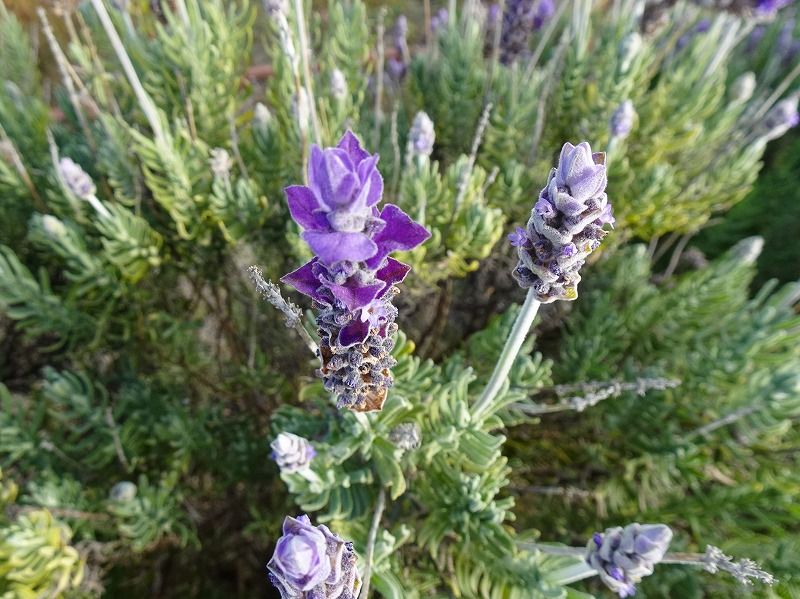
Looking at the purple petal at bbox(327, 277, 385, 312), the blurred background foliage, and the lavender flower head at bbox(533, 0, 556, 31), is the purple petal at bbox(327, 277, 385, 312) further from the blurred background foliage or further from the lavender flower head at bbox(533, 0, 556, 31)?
the lavender flower head at bbox(533, 0, 556, 31)

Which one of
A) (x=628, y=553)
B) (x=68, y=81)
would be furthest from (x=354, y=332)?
(x=68, y=81)

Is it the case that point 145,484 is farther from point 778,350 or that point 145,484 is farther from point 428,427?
point 778,350

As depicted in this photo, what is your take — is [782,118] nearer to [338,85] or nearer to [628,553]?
[338,85]

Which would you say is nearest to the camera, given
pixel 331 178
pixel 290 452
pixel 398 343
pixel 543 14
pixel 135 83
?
pixel 331 178

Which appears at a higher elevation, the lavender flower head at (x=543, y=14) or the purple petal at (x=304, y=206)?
the purple petal at (x=304, y=206)

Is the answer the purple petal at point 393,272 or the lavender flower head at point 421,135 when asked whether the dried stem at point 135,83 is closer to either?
the lavender flower head at point 421,135

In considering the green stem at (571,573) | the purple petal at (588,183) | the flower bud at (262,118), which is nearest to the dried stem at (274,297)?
the purple petal at (588,183)
